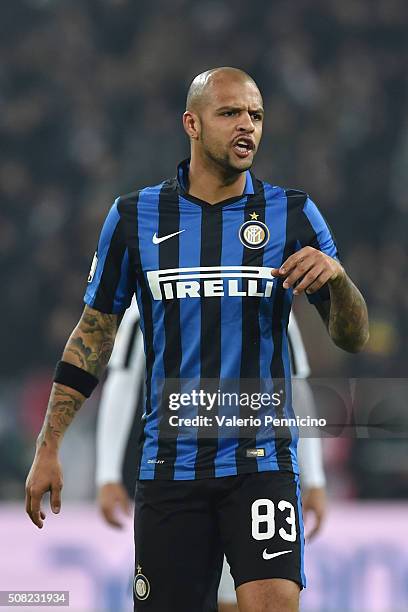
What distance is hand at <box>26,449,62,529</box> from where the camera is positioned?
3.26 metres

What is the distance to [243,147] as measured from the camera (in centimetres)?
337

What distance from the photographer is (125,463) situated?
17.5 ft

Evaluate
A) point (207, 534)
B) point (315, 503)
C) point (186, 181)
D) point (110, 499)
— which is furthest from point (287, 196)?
point (110, 499)

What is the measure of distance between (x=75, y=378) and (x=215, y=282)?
481mm

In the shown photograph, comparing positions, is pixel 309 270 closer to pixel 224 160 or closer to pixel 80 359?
pixel 224 160

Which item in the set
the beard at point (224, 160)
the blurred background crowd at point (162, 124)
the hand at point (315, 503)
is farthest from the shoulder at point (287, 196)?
the blurred background crowd at point (162, 124)

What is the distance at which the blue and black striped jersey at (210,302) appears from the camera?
129 inches

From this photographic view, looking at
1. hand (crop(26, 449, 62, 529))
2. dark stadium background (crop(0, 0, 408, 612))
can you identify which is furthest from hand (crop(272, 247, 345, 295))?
dark stadium background (crop(0, 0, 408, 612))

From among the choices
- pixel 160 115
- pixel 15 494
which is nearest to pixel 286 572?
pixel 15 494

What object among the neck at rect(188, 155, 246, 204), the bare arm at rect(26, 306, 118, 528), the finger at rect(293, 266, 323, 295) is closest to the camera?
the finger at rect(293, 266, 323, 295)

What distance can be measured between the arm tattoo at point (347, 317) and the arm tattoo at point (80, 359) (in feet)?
2.08

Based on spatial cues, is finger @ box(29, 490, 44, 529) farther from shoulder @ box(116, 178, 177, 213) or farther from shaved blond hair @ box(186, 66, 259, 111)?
shaved blond hair @ box(186, 66, 259, 111)

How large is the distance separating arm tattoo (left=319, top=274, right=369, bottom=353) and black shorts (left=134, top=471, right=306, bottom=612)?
1.27 ft

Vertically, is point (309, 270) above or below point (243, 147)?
below
